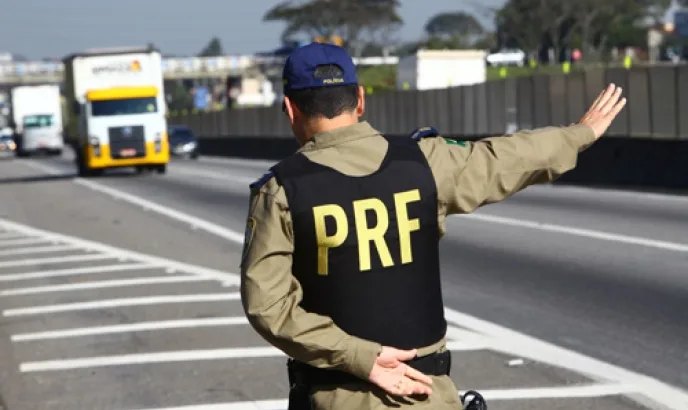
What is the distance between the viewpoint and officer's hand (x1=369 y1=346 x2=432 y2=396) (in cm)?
428

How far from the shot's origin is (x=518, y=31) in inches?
4483

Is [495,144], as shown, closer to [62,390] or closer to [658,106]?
[62,390]

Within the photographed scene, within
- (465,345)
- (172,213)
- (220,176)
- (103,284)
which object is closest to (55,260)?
(103,284)

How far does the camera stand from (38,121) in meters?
88.1

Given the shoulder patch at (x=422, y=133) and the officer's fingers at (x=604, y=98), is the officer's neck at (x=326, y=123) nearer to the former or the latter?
the shoulder patch at (x=422, y=133)

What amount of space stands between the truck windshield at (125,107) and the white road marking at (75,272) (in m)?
28.0

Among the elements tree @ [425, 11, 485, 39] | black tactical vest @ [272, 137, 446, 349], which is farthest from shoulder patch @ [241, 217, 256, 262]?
tree @ [425, 11, 485, 39]

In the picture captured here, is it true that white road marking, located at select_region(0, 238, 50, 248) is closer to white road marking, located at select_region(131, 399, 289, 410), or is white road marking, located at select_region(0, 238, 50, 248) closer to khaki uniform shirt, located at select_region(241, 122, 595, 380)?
white road marking, located at select_region(131, 399, 289, 410)

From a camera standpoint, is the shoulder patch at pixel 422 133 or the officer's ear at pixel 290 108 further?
the shoulder patch at pixel 422 133

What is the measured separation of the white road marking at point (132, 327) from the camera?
474 inches

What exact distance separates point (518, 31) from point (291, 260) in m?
111

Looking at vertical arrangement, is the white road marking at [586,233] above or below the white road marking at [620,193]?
above

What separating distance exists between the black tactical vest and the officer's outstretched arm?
0.08 m

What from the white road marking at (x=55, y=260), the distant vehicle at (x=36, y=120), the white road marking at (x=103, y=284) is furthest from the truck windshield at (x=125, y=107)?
the distant vehicle at (x=36, y=120)
